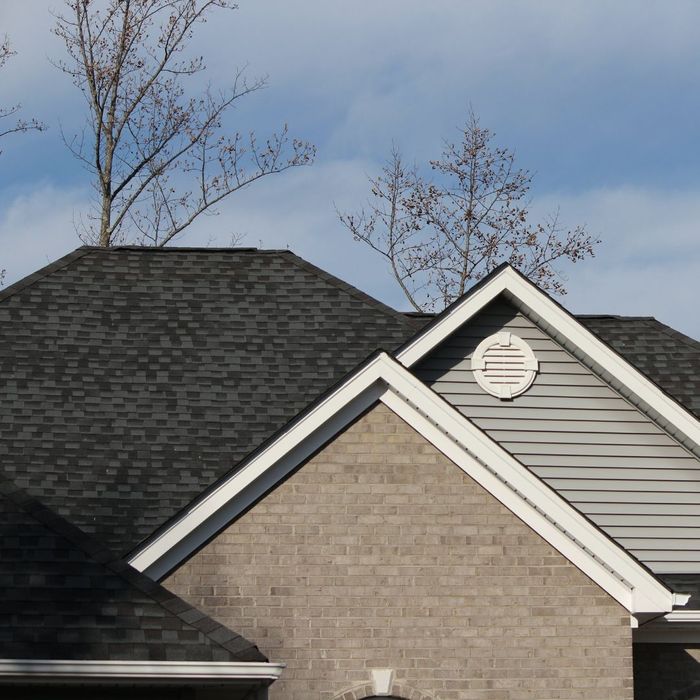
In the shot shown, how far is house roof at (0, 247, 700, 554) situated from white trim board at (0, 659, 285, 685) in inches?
122

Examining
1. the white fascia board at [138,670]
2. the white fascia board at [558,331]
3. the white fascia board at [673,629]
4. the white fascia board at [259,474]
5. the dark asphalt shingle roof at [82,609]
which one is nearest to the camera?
the white fascia board at [138,670]

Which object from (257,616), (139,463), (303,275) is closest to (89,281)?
(303,275)

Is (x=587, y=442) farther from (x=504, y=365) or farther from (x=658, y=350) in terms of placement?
(x=658, y=350)

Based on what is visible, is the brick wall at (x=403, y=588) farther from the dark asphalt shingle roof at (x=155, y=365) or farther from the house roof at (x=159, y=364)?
the dark asphalt shingle roof at (x=155, y=365)

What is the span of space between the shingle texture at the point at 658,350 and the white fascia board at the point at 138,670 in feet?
24.9

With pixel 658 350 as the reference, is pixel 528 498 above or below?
below

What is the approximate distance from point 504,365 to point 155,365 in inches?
158

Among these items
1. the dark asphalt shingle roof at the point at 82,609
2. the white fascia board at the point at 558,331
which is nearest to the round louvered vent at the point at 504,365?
the white fascia board at the point at 558,331

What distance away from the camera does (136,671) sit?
32.1ft

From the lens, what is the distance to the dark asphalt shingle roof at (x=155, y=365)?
45.8 feet

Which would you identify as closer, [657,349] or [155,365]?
[155,365]

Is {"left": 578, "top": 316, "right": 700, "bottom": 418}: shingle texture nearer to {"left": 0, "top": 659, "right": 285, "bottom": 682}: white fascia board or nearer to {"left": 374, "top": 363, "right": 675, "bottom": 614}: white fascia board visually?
{"left": 374, "top": 363, "right": 675, "bottom": 614}: white fascia board

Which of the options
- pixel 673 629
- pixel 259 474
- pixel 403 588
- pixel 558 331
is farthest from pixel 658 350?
pixel 259 474

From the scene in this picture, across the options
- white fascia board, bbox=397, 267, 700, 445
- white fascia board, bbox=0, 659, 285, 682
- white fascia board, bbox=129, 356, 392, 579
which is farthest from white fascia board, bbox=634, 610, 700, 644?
white fascia board, bbox=0, 659, 285, 682
